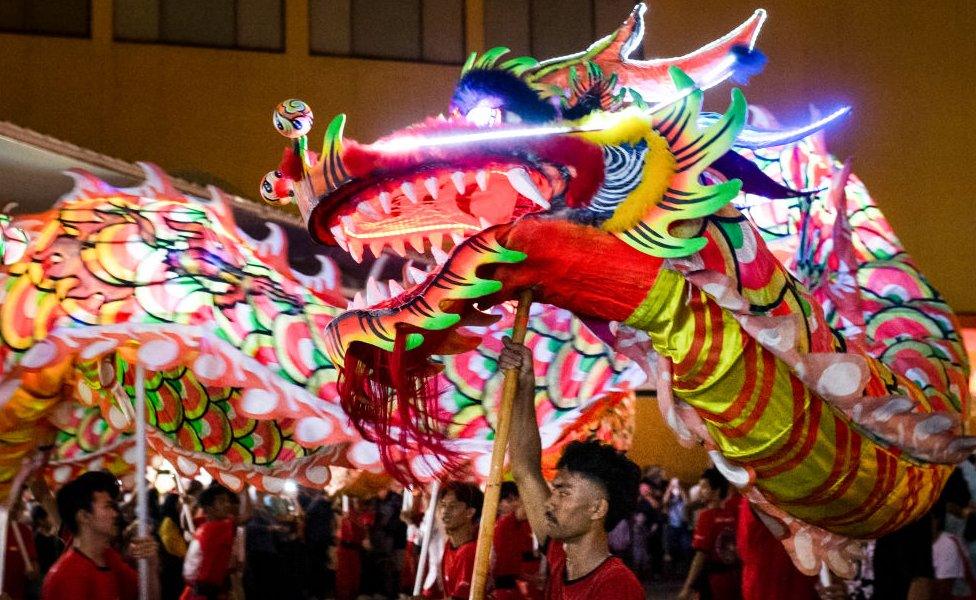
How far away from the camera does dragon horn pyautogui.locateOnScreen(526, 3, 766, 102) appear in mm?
3660

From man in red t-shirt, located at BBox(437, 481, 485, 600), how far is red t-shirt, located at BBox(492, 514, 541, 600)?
87cm

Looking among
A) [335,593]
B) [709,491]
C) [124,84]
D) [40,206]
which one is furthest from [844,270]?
[124,84]

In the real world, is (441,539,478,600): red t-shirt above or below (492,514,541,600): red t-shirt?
above

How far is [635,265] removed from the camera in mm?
3311

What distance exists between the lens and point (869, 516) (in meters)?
3.65

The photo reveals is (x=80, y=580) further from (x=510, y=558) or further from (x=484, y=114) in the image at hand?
(x=510, y=558)

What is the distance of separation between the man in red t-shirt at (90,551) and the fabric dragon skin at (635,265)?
5.93ft

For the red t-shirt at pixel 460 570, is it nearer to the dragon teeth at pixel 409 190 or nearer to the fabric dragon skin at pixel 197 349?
the fabric dragon skin at pixel 197 349

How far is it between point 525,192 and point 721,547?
481cm

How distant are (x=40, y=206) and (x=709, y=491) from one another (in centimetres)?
654

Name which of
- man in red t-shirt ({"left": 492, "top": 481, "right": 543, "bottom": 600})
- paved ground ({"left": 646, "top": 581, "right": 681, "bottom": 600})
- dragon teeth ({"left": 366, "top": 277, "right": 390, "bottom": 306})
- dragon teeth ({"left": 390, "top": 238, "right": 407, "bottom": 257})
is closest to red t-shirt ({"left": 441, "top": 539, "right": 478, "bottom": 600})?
man in red t-shirt ({"left": 492, "top": 481, "right": 543, "bottom": 600})

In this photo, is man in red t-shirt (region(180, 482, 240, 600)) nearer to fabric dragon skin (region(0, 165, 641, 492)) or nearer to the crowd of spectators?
the crowd of spectators

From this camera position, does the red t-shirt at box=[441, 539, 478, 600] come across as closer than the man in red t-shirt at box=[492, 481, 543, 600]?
Yes

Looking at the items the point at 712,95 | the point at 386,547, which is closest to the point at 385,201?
the point at 386,547
